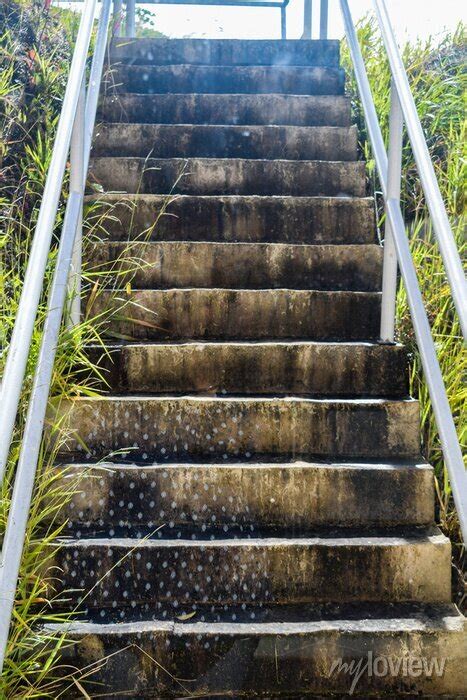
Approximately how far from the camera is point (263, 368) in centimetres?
272

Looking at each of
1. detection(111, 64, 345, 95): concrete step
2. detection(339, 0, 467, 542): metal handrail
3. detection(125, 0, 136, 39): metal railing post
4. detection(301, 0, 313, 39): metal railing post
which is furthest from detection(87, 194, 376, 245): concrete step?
detection(301, 0, 313, 39): metal railing post

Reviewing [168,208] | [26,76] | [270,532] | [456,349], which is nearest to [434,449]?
[456,349]

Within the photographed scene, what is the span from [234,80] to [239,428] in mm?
2701

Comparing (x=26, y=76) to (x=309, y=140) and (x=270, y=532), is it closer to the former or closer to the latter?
(x=309, y=140)

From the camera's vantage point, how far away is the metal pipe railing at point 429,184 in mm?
2037

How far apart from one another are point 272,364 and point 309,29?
13.2 feet

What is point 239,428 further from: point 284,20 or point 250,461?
point 284,20

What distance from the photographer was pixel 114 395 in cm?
264

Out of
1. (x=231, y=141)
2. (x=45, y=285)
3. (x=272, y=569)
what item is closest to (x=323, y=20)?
(x=231, y=141)

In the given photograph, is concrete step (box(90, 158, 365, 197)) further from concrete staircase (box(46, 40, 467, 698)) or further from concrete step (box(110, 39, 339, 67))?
concrete step (box(110, 39, 339, 67))

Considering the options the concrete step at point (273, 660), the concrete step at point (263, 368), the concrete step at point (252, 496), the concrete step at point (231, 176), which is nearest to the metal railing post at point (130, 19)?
the concrete step at point (231, 176)

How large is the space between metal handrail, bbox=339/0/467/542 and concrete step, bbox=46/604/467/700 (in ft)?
1.20

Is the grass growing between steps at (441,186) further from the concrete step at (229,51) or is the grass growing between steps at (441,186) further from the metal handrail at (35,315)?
the metal handrail at (35,315)

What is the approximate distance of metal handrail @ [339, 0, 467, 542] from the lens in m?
1.98
